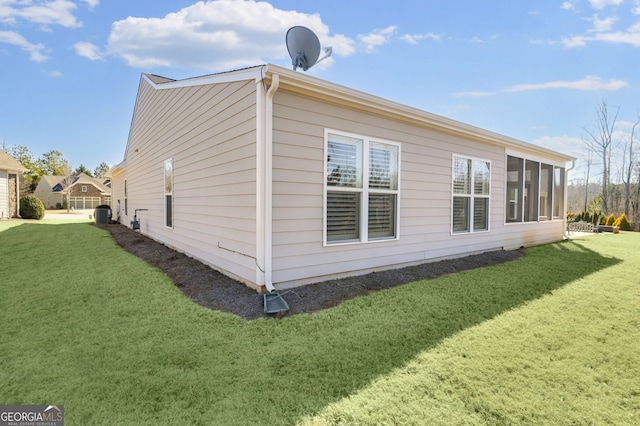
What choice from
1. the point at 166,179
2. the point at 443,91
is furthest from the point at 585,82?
the point at 166,179

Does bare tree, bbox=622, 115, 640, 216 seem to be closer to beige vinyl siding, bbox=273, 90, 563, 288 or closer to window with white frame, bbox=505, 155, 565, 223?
window with white frame, bbox=505, 155, 565, 223

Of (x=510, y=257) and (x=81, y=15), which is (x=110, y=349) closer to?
(x=510, y=257)

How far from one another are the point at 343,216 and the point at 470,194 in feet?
12.6

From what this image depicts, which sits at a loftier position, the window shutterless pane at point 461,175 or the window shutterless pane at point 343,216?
the window shutterless pane at point 461,175

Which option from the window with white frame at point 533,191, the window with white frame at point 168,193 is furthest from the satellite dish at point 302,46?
the window with white frame at point 533,191

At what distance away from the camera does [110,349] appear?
2.81 meters

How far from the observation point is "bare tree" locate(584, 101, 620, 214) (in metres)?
21.1

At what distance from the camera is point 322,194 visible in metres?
4.57

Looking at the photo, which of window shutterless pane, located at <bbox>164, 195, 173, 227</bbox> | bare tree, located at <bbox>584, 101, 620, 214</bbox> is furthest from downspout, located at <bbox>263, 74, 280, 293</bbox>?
bare tree, located at <bbox>584, 101, 620, 214</bbox>

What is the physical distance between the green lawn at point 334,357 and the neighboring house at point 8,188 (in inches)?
646

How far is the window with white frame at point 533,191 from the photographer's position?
866 centimetres

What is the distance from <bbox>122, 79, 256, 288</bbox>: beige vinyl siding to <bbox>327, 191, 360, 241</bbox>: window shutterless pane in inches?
47.5

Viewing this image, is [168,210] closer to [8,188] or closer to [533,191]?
[533,191]

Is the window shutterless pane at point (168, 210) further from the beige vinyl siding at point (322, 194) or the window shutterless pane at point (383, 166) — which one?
the window shutterless pane at point (383, 166)
